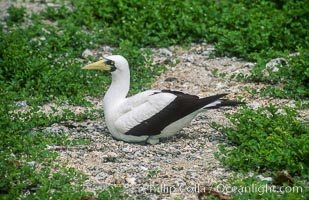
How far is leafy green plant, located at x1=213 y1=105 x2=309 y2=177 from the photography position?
27.4 feet

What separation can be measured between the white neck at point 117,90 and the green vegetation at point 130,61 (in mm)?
551

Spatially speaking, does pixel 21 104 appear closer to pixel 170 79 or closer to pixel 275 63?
pixel 170 79

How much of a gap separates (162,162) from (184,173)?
1.37ft

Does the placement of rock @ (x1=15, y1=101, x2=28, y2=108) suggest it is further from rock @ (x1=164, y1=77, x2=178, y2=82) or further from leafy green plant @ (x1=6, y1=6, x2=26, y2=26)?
leafy green plant @ (x1=6, y1=6, x2=26, y2=26)

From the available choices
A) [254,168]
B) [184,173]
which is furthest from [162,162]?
[254,168]

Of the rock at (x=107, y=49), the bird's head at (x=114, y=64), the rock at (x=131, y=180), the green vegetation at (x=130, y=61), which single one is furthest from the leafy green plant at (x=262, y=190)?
the rock at (x=107, y=49)

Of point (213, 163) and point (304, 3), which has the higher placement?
point (304, 3)

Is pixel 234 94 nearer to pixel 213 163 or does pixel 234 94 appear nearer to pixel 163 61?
pixel 163 61

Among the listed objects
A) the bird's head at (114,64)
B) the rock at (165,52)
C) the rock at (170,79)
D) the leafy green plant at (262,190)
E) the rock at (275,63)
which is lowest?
the leafy green plant at (262,190)

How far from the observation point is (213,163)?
880 centimetres

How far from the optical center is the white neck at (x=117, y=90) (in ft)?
32.2

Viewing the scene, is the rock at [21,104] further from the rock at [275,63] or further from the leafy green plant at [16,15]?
the rock at [275,63]

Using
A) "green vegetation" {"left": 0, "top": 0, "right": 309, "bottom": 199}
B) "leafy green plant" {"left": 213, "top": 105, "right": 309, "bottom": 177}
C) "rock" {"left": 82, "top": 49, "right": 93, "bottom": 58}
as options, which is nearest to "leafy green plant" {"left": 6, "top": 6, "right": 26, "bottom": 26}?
"green vegetation" {"left": 0, "top": 0, "right": 309, "bottom": 199}

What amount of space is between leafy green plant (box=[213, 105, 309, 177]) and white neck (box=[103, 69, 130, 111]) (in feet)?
4.04
